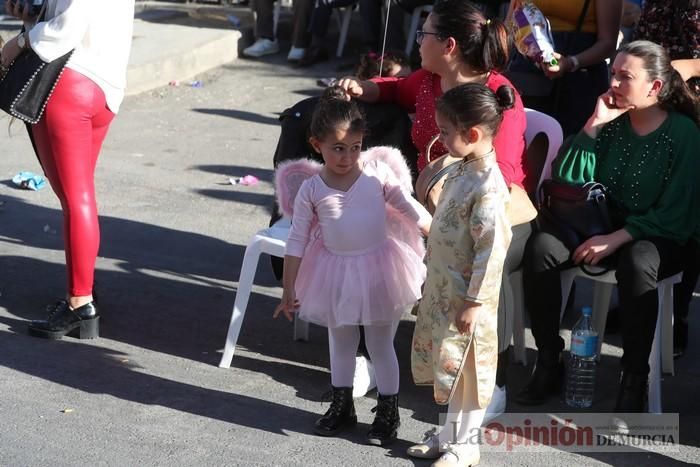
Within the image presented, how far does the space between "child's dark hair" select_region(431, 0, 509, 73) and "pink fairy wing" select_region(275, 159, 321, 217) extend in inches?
27.4

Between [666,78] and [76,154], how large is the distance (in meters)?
2.40

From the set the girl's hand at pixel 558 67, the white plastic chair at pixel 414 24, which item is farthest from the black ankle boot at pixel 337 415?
the white plastic chair at pixel 414 24

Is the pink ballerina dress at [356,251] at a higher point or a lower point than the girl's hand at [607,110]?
lower

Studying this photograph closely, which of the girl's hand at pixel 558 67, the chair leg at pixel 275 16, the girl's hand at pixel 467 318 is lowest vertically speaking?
the chair leg at pixel 275 16

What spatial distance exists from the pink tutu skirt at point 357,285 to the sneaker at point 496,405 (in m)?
0.55

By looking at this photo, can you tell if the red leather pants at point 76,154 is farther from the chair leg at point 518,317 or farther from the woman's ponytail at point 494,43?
the chair leg at point 518,317

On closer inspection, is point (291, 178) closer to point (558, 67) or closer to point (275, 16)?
point (558, 67)

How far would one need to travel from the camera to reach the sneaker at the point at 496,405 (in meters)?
4.11

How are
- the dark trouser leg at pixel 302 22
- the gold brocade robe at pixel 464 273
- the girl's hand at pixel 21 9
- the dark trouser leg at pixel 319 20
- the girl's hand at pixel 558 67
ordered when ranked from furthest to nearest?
1. the dark trouser leg at pixel 302 22
2. the dark trouser leg at pixel 319 20
3. the girl's hand at pixel 558 67
4. the girl's hand at pixel 21 9
5. the gold brocade robe at pixel 464 273

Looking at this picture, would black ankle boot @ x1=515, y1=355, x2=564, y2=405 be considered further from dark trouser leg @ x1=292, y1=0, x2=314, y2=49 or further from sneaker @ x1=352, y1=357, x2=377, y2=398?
dark trouser leg @ x1=292, y1=0, x2=314, y2=49

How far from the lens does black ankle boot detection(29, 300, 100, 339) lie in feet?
15.7

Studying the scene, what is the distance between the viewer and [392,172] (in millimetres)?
3945

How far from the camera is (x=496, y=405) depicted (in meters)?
4.14

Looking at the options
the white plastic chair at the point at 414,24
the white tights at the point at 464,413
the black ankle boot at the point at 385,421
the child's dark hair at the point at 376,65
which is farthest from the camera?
the white plastic chair at the point at 414,24
